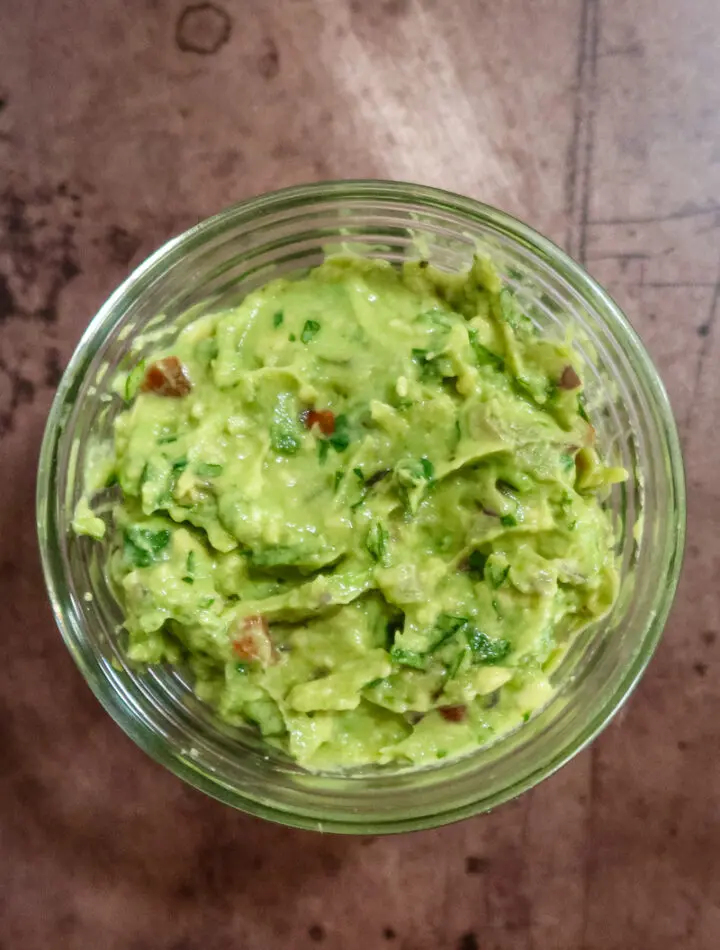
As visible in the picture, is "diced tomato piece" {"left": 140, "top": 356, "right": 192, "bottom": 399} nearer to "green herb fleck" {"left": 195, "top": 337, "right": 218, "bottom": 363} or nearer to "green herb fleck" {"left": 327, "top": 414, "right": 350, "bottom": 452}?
"green herb fleck" {"left": 195, "top": 337, "right": 218, "bottom": 363}

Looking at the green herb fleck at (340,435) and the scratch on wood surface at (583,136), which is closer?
the green herb fleck at (340,435)

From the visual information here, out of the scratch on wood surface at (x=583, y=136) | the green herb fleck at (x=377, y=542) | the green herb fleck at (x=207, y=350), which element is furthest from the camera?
the scratch on wood surface at (x=583, y=136)

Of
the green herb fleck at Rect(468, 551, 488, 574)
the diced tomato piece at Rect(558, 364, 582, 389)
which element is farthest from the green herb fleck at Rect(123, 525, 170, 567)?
the diced tomato piece at Rect(558, 364, 582, 389)

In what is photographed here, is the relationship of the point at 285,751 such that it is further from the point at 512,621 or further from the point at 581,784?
the point at 581,784

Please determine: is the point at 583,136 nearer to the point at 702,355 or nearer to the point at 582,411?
the point at 702,355

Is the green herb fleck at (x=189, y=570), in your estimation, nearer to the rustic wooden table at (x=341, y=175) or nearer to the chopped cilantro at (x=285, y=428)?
the chopped cilantro at (x=285, y=428)

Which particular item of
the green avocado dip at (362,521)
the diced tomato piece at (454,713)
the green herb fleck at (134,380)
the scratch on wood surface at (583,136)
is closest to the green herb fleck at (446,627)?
the green avocado dip at (362,521)

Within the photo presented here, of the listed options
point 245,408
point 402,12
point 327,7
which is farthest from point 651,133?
point 245,408
